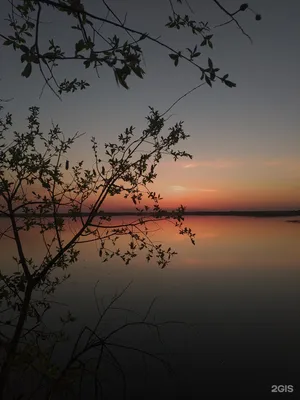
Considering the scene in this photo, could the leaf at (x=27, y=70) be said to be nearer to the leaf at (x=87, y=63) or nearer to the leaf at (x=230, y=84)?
the leaf at (x=87, y=63)

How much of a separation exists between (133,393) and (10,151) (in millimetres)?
6131

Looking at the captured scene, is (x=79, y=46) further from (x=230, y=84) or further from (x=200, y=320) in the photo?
(x=200, y=320)

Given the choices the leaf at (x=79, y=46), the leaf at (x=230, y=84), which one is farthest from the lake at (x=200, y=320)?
the leaf at (x=79, y=46)

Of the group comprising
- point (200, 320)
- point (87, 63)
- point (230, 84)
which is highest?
point (87, 63)

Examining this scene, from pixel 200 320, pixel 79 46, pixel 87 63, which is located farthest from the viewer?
pixel 200 320

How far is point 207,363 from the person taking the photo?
8758 millimetres

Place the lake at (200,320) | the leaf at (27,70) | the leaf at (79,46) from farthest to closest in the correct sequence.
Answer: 1. the lake at (200,320)
2. the leaf at (79,46)
3. the leaf at (27,70)

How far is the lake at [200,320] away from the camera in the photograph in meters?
8.01

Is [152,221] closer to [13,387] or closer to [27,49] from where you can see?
[27,49]

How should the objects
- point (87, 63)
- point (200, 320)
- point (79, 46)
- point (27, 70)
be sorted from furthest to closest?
1. point (200, 320)
2. point (87, 63)
3. point (79, 46)
4. point (27, 70)

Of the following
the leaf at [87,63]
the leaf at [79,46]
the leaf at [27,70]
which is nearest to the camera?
the leaf at [27,70]

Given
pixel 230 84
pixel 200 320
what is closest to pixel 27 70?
pixel 230 84

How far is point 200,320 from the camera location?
11.9 metres

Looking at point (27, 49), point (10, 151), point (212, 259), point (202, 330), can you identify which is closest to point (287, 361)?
point (202, 330)
